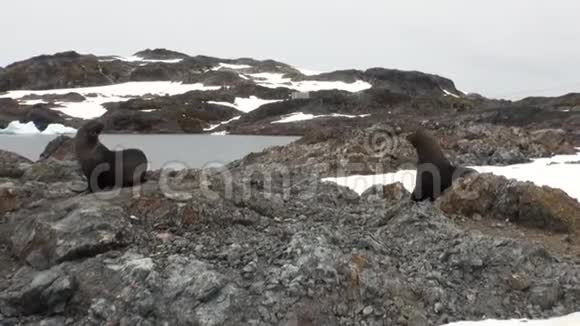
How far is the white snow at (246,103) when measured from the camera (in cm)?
10375

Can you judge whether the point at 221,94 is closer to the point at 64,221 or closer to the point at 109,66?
the point at 109,66

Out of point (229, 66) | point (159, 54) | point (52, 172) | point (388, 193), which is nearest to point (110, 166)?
point (52, 172)

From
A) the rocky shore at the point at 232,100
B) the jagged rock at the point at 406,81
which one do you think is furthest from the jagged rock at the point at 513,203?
the jagged rock at the point at 406,81

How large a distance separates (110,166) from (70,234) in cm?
316

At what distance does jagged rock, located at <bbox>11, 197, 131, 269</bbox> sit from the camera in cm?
942

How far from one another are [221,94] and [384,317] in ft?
343

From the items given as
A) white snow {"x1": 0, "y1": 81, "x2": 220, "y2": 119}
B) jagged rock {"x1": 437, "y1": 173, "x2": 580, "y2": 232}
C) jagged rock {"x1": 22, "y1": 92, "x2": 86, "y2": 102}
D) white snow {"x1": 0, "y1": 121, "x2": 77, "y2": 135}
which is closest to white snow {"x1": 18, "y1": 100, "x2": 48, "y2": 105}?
jagged rock {"x1": 22, "y1": 92, "x2": 86, "y2": 102}

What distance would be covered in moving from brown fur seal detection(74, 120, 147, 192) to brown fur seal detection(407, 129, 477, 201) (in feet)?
20.3

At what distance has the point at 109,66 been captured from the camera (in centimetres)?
14600

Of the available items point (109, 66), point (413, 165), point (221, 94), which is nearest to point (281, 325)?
point (413, 165)

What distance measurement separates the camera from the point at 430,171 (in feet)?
48.0

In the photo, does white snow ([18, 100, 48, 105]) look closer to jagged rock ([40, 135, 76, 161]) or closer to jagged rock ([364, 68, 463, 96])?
jagged rock ([364, 68, 463, 96])

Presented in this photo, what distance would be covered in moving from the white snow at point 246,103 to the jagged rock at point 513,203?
90.1 metres

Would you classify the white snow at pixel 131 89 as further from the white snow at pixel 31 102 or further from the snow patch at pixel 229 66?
the snow patch at pixel 229 66
